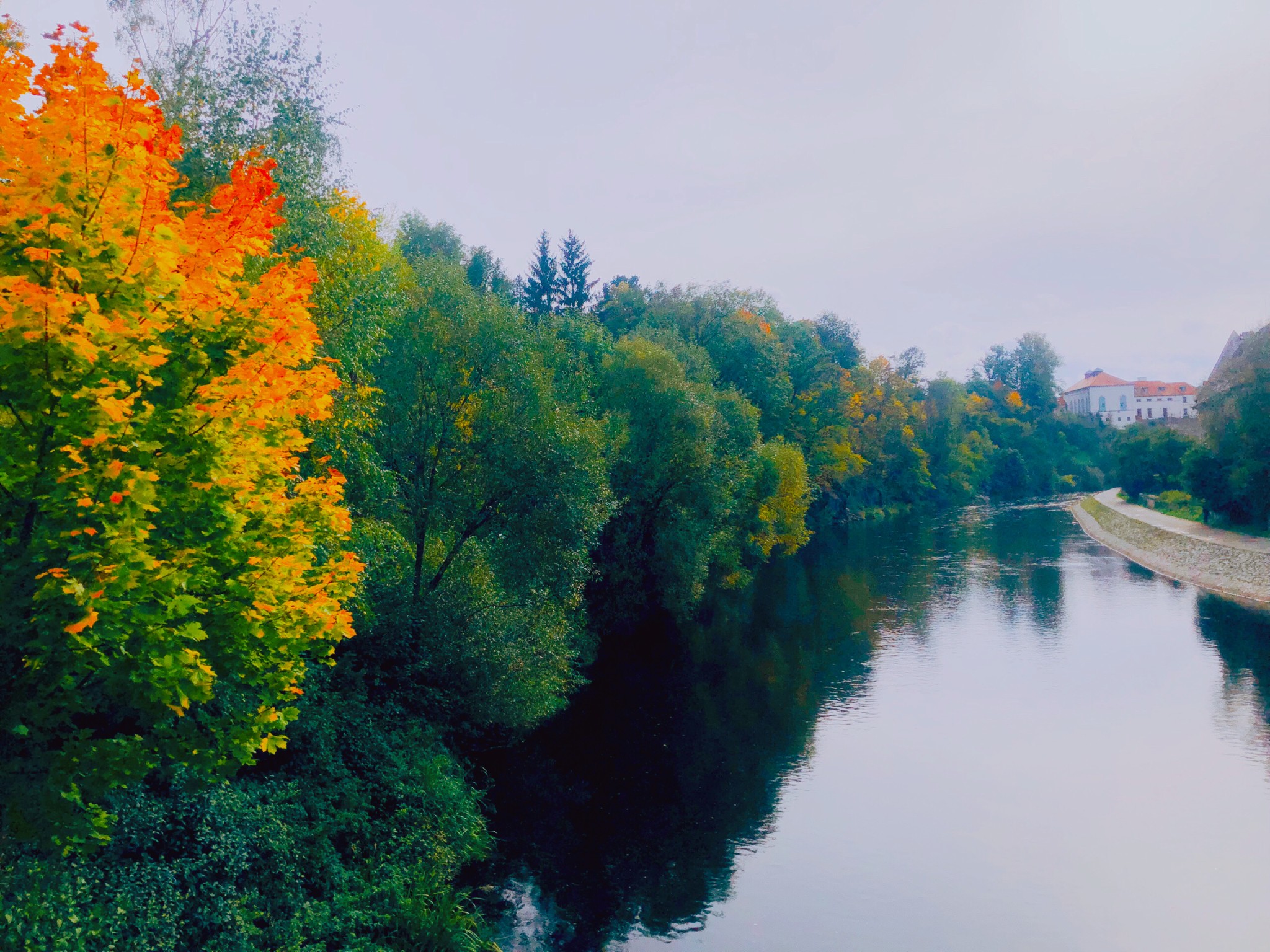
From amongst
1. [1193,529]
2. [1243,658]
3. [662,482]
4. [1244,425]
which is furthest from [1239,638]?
[662,482]

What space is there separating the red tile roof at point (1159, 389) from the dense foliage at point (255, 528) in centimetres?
14324

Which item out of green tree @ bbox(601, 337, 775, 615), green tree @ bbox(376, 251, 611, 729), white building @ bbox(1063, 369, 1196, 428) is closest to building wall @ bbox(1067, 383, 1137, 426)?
white building @ bbox(1063, 369, 1196, 428)

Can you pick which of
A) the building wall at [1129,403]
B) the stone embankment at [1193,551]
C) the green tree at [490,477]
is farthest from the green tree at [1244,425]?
the building wall at [1129,403]

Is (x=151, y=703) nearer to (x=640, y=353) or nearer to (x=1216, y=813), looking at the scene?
(x=1216, y=813)

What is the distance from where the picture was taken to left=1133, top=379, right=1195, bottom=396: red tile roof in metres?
146

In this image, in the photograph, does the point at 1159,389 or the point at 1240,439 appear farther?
the point at 1159,389

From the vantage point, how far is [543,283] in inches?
2746

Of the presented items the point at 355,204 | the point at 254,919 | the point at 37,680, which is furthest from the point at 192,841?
the point at 355,204

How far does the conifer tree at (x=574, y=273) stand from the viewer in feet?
229

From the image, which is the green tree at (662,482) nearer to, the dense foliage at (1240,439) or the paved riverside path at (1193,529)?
the paved riverside path at (1193,529)

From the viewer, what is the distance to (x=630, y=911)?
14.4 m

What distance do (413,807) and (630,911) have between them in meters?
4.14

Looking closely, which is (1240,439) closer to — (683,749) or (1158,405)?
(683,749)

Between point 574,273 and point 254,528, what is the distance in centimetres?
6304
